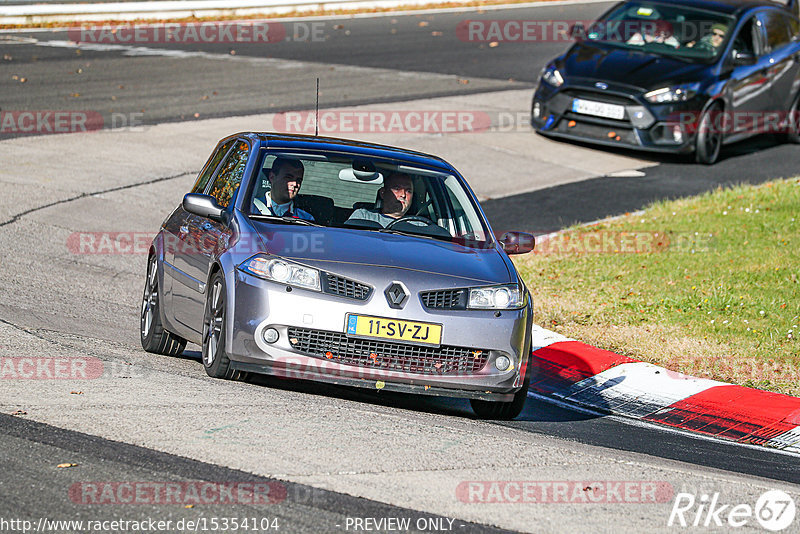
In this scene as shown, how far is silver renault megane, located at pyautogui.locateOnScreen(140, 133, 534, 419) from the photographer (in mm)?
6801

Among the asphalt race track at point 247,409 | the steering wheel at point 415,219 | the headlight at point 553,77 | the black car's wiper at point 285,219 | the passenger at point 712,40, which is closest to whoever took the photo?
the asphalt race track at point 247,409

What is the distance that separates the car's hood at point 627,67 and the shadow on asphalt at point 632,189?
127cm

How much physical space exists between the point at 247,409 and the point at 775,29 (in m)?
14.9

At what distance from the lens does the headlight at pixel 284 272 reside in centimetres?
683

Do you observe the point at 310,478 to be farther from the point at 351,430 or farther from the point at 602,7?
the point at 602,7

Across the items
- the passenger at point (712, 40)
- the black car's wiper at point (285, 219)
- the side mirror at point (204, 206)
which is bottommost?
the black car's wiper at point (285, 219)

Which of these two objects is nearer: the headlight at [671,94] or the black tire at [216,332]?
the black tire at [216,332]

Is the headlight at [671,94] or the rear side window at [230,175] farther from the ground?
the rear side window at [230,175]

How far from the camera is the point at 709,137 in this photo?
17.5 metres

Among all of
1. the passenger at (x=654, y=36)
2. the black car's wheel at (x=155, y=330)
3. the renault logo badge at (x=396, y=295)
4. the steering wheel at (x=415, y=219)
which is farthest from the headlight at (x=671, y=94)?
the renault logo badge at (x=396, y=295)

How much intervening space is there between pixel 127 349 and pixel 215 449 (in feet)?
9.44

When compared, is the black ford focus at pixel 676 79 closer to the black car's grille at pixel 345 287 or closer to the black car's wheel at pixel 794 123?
the black car's wheel at pixel 794 123

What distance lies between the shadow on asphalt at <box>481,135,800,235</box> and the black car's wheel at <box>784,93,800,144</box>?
8.6 inches

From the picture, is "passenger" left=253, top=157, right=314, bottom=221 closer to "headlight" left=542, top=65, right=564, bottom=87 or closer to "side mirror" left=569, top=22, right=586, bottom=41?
"headlight" left=542, top=65, right=564, bottom=87
